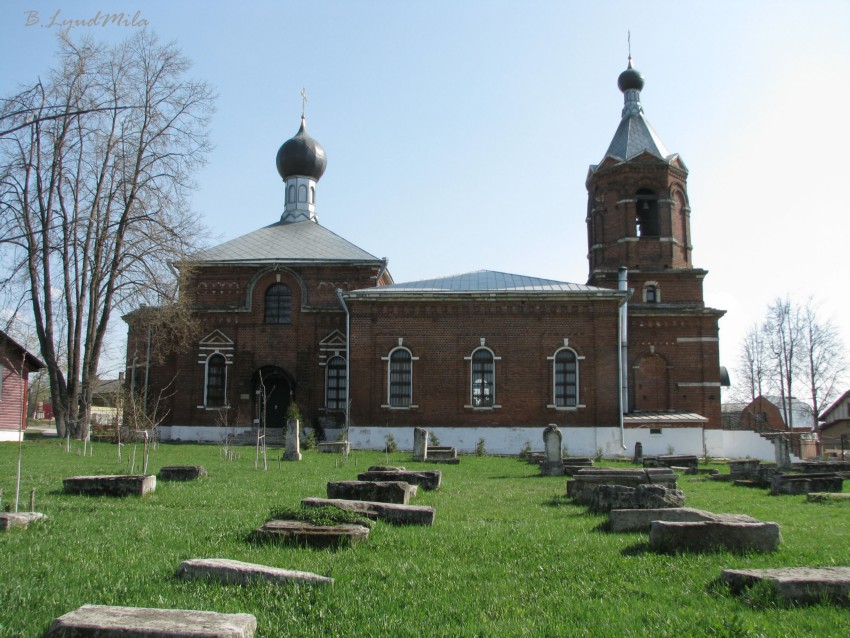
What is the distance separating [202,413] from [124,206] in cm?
842

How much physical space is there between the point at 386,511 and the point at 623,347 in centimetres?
2339

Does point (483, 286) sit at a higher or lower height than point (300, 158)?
lower

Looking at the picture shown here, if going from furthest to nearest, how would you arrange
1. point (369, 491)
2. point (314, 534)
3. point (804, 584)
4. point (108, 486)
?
point (108, 486) → point (369, 491) → point (314, 534) → point (804, 584)

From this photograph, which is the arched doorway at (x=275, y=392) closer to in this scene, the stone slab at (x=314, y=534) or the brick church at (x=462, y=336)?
the brick church at (x=462, y=336)

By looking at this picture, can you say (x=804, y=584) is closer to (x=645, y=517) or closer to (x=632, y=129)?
(x=645, y=517)

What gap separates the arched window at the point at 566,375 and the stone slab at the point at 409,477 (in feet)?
52.9

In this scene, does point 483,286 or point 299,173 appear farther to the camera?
point 299,173

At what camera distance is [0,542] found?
688cm

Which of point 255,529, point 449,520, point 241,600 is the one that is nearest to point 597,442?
point 449,520

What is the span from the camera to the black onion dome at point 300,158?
38.1 metres

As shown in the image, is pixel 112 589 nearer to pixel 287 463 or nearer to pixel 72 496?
pixel 72 496

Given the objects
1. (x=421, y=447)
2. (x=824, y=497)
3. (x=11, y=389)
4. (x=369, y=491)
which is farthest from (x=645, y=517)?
(x=11, y=389)

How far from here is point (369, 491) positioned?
998cm

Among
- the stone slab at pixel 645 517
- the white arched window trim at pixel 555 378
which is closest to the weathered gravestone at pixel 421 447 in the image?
the white arched window trim at pixel 555 378
